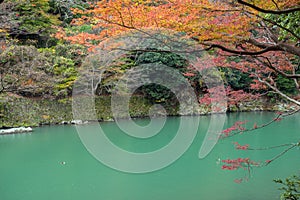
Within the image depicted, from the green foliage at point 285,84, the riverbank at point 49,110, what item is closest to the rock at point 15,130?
the riverbank at point 49,110

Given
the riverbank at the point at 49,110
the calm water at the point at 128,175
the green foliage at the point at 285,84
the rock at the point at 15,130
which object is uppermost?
the green foliage at the point at 285,84

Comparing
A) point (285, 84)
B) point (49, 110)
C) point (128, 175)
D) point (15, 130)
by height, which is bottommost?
point (128, 175)

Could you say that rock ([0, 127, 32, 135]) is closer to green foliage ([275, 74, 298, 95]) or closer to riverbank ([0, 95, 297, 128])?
riverbank ([0, 95, 297, 128])

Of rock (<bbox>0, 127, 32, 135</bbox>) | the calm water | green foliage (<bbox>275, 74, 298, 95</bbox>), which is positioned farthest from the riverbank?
the calm water

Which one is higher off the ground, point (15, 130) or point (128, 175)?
point (15, 130)

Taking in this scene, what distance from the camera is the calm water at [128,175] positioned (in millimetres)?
4629

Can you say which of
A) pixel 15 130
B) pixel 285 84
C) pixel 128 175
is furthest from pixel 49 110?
pixel 285 84

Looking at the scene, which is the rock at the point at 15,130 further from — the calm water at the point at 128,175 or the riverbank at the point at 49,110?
the calm water at the point at 128,175

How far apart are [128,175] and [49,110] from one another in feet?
25.7

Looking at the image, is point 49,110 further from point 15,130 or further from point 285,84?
point 285,84

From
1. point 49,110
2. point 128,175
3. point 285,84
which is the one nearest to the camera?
point 128,175

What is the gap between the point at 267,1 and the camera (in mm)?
2285

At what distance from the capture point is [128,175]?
5.76 m

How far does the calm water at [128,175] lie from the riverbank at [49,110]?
249 cm
